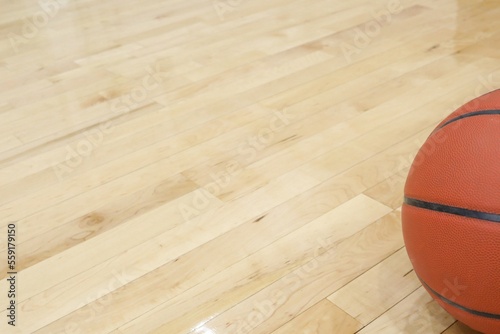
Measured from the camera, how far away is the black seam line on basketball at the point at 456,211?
124 centimetres

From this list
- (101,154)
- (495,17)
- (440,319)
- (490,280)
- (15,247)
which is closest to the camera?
(490,280)

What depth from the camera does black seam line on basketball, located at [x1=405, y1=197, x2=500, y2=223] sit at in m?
1.24

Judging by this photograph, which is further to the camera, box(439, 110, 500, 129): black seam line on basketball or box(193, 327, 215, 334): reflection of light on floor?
box(193, 327, 215, 334): reflection of light on floor

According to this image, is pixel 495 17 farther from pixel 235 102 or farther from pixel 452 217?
pixel 452 217

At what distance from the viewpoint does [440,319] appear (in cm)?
148

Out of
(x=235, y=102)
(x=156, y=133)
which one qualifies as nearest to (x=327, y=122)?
(x=235, y=102)

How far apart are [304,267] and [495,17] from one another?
2055mm
